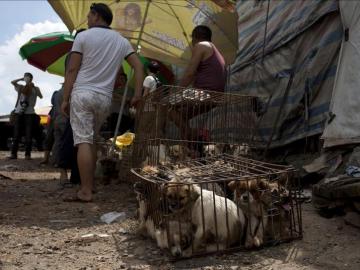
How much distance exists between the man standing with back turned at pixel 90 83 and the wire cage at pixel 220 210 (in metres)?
1.19

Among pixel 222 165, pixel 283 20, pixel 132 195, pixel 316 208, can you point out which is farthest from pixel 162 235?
pixel 283 20

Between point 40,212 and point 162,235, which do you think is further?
point 40,212

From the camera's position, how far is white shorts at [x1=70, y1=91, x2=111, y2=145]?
4.44 metres

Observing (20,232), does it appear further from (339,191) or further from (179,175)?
(339,191)

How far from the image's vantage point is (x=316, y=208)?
393 centimetres

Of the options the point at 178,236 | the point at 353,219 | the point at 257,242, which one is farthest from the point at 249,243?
the point at 353,219

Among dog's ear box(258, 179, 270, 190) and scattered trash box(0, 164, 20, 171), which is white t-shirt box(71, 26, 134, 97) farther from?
scattered trash box(0, 164, 20, 171)

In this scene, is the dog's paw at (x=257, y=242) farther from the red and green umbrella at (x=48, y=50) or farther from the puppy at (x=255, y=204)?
the red and green umbrella at (x=48, y=50)

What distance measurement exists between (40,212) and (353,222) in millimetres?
2741

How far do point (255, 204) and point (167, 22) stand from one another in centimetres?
460

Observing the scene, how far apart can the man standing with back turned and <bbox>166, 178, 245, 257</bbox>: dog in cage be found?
1570 mm

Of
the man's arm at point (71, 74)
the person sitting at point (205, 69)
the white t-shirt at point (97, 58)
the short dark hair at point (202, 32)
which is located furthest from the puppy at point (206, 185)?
the short dark hair at point (202, 32)

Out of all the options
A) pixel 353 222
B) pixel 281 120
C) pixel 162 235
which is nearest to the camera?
pixel 162 235

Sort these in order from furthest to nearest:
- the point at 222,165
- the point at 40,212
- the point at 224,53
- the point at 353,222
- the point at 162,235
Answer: the point at 224,53 < the point at 40,212 < the point at 222,165 < the point at 353,222 < the point at 162,235
